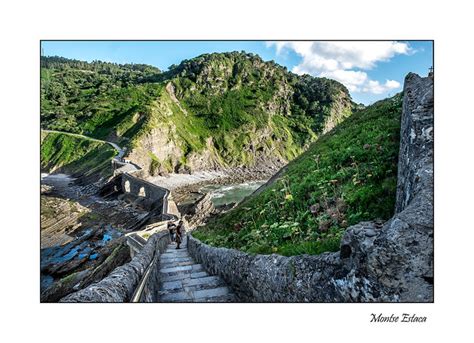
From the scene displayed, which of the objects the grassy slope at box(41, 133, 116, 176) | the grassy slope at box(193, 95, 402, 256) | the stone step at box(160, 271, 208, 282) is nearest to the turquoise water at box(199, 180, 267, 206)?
the grassy slope at box(41, 133, 116, 176)

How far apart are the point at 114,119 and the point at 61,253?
298ft

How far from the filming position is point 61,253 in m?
35.8

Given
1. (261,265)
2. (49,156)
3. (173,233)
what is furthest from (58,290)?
(49,156)

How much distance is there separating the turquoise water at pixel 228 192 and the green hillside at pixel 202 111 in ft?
58.1

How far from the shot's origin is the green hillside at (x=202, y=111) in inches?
4397

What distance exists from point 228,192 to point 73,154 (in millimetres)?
47436

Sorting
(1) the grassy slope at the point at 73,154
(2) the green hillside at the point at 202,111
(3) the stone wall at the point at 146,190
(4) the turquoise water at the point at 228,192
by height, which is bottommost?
(4) the turquoise water at the point at 228,192

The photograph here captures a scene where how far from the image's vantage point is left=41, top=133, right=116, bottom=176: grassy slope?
281ft

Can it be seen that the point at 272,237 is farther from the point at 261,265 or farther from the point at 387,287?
the point at 387,287

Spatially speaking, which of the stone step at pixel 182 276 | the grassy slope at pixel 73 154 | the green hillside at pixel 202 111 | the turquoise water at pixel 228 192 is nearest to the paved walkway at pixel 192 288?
the stone step at pixel 182 276

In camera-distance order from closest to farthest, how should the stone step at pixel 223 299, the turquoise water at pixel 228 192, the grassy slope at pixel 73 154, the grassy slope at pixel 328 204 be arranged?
the stone step at pixel 223 299 → the grassy slope at pixel 328 204 → the turquoise water at pixel 228 192 → the grassy slope at pixel 73 154

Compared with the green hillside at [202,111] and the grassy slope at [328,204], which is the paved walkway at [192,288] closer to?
the grassy slope at [328,204]

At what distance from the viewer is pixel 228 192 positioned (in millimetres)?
93438

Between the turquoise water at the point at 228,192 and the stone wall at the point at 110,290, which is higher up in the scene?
the stone wall at the point at 110,290
